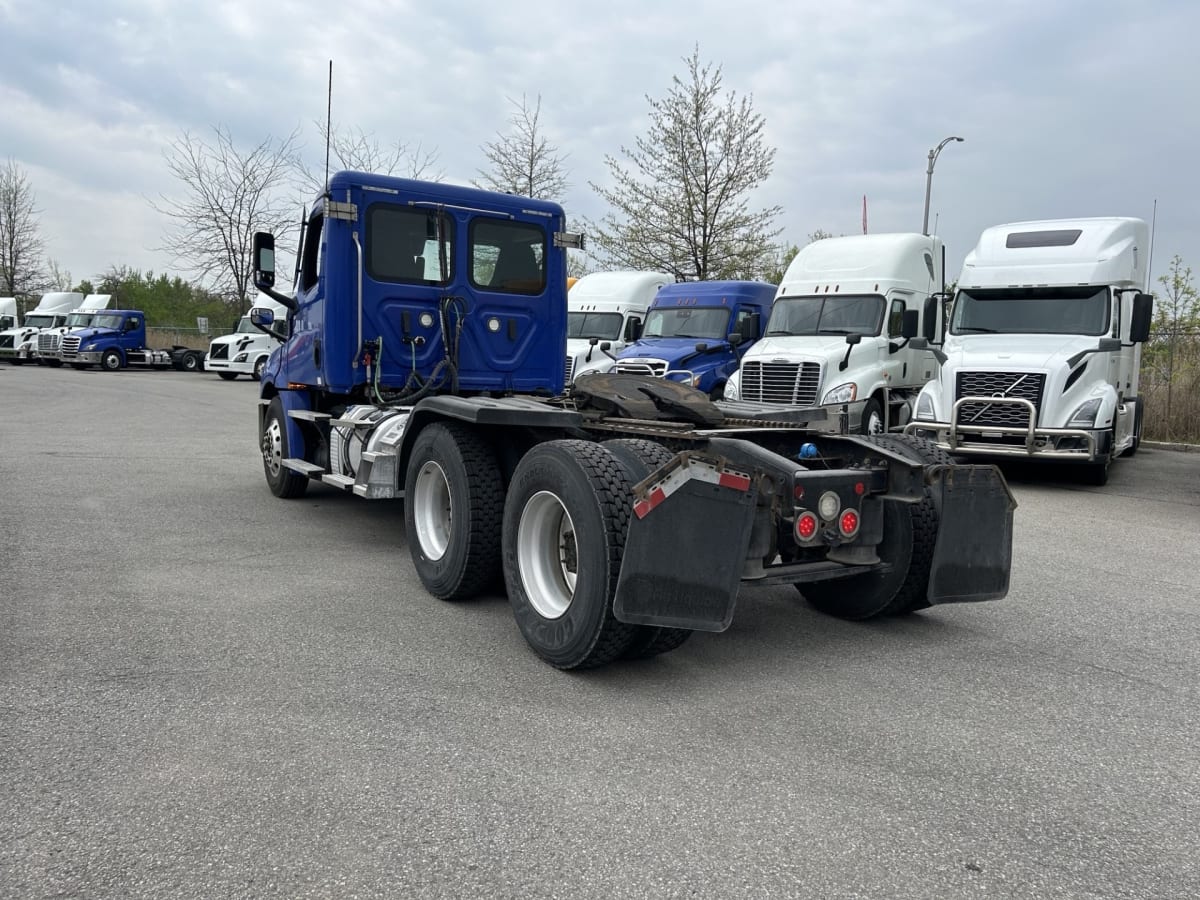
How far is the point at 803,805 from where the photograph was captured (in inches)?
120

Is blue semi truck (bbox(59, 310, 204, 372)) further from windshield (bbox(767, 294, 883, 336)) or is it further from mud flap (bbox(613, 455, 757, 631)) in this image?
mud flap (bbox(613, 455, 757, 631))

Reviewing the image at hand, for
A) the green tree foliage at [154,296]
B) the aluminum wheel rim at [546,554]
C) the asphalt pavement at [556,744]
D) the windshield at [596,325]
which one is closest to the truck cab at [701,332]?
the windshield at [596,325]

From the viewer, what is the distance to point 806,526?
427 cm

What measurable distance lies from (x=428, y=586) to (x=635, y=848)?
3.03 meters

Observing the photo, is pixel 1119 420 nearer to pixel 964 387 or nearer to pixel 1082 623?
pixel 964 387

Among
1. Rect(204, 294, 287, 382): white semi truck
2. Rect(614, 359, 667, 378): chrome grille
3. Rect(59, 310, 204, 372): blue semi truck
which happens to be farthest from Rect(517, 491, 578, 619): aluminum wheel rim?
Rect(59, 310, 204, 372): blue semi truck

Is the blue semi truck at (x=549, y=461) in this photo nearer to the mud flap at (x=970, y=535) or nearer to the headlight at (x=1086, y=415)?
the mud flap at (x=970, y=535)

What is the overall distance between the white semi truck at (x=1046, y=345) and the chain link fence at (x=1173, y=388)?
17.4 feet

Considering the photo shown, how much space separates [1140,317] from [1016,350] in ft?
5.19

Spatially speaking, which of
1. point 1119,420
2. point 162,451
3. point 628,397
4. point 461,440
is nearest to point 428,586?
point 461,440

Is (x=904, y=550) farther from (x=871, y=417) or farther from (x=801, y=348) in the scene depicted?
(x=801, y=348)

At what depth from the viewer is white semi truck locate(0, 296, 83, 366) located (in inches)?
1480

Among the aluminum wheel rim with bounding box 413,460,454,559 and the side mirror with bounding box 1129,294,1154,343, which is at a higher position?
the side mirror with bounding box 1129,294,1154,343

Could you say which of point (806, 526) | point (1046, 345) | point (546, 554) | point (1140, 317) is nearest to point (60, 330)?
point (1046, 345)
